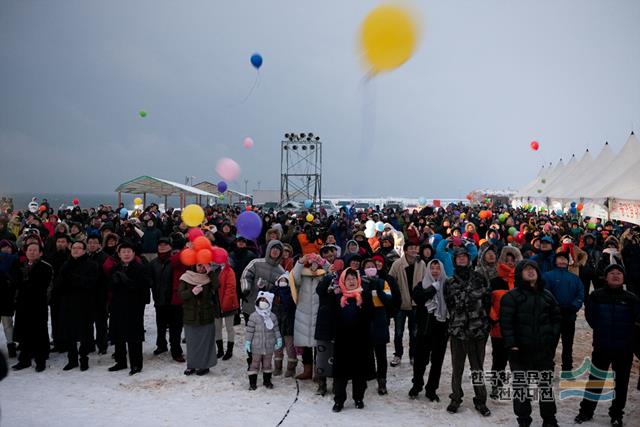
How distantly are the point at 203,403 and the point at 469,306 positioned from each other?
298 cm

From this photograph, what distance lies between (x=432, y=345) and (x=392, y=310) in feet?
1.87

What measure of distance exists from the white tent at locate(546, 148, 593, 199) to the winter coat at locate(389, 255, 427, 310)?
2236cm

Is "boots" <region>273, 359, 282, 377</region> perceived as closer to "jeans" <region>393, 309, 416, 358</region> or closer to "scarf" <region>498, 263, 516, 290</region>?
"jeans" <region>393, 309, 416, 358</region>

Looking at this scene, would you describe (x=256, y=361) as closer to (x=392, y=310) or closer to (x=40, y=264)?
(x=392, y=310)

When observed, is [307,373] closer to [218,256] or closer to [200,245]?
[218,256]

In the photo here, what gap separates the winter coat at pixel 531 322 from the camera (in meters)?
4.34

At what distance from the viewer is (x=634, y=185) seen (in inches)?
564

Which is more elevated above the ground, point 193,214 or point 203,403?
point 193,214

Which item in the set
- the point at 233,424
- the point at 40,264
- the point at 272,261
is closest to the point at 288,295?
the point at 272,261

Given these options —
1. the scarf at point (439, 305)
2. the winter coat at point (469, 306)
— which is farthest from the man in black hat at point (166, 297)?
the winter coat at point (469, 306)

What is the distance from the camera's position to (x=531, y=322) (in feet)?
14.3

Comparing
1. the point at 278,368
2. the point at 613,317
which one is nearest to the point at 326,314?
the point at 278,368

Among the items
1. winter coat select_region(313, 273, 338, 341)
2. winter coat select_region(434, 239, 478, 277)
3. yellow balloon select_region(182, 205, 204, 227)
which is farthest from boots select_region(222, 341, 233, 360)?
yellow balloon select_region(182, 205, 204, 227)

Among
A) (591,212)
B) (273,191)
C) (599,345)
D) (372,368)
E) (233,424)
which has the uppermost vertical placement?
(273,191)
